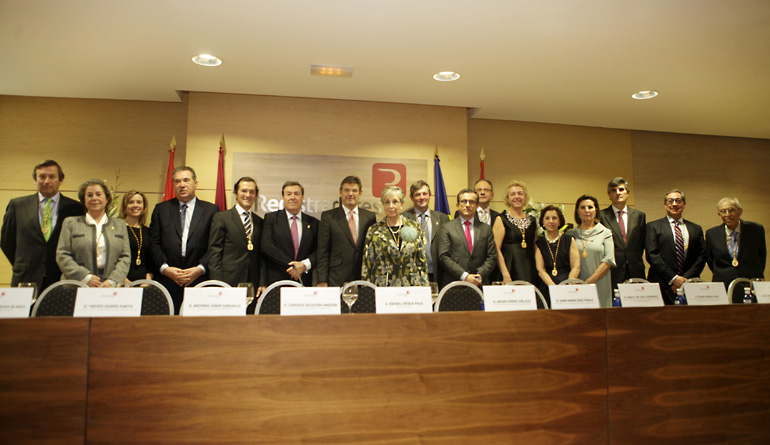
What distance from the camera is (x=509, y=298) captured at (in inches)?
88.2

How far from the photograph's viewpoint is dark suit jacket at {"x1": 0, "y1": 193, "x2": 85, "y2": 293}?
13.6 feet

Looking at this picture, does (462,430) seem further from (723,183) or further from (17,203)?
(723,183)

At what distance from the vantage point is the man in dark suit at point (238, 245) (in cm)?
423

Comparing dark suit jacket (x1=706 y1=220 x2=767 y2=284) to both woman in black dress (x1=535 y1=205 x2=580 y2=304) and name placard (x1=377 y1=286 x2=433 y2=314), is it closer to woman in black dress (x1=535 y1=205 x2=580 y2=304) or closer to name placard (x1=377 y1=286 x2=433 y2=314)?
woman in black dress (x1=535 y1=205 x2=580 y2=304)

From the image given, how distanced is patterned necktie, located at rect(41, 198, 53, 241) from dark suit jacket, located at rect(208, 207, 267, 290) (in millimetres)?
1369

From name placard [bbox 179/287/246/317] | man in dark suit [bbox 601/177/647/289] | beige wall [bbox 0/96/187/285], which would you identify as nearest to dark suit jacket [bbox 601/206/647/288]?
man in dark suit [bbox 601/177/647/289]

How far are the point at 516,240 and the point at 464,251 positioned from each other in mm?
553

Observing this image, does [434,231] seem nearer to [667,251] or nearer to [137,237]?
[667,251]

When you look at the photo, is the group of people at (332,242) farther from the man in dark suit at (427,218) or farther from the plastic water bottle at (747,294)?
the plastic water bottle at (747,294)

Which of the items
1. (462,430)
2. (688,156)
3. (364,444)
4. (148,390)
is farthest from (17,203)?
(688,156)

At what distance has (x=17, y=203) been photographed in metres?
4.22

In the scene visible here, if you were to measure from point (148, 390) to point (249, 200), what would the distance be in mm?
2868

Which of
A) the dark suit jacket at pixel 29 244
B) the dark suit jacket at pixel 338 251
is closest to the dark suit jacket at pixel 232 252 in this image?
the dark suit jacket at pixel 338 251

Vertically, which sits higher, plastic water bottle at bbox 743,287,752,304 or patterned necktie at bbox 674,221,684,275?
patterned necktie at bbox 674,221,684,275
